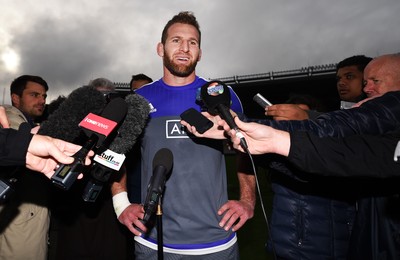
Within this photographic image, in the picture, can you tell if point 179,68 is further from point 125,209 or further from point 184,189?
point 125,209

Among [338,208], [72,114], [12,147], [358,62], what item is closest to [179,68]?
[72,114]

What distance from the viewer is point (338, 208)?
2.36m

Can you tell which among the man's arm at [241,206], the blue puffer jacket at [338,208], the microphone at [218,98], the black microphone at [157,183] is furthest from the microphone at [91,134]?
the man's arm at [241,206]

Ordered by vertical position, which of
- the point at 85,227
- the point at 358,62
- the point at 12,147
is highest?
the point at 358,62

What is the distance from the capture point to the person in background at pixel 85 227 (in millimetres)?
2855

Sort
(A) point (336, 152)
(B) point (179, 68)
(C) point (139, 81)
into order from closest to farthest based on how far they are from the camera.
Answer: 1. (A) point (336, 152)
2. (B) point (179, 68)
3. (C) point (139, 81)

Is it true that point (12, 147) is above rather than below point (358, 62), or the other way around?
below

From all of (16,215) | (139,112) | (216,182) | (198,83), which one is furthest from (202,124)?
(16,215)

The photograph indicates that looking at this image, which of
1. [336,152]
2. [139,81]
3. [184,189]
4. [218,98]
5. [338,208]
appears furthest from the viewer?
[139,81]

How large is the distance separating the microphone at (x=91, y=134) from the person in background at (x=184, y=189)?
2.49 ft

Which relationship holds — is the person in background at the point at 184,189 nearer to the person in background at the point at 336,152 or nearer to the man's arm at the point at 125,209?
the man's arm at the point at 125,209

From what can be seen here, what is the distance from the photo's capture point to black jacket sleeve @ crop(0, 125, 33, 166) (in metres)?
1.38

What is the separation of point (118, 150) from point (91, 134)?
1.06 ft

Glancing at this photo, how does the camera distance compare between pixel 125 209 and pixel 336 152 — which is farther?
pixel 125 209
